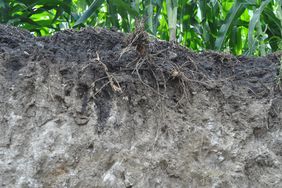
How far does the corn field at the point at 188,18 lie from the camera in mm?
3230

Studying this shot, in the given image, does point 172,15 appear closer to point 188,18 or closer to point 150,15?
point 150,15

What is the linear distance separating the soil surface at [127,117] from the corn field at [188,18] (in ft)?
1.88

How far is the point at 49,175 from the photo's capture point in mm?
2107

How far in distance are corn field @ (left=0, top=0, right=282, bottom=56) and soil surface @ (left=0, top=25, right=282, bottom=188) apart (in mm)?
572

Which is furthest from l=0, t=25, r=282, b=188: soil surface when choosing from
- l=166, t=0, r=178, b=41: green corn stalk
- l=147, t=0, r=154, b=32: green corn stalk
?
l=147, t=0, r=154, b=32: green corn stalk

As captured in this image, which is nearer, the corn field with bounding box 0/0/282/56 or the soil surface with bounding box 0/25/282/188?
the soil surface with bounding box 0/25/282/188

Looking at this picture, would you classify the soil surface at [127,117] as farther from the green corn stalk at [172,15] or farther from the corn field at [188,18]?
the corn field at [188,18]

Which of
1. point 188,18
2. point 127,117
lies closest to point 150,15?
point 188,18

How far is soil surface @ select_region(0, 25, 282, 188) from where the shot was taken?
2156 mm

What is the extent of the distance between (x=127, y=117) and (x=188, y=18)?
165 cm

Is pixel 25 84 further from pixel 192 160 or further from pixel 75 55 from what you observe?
pixel 192 160

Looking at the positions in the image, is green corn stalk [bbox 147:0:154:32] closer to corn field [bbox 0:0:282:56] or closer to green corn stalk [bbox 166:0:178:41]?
corn field [bbox 0:0:282:56]

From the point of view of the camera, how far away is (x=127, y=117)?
232cm

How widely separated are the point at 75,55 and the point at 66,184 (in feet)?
2.48
